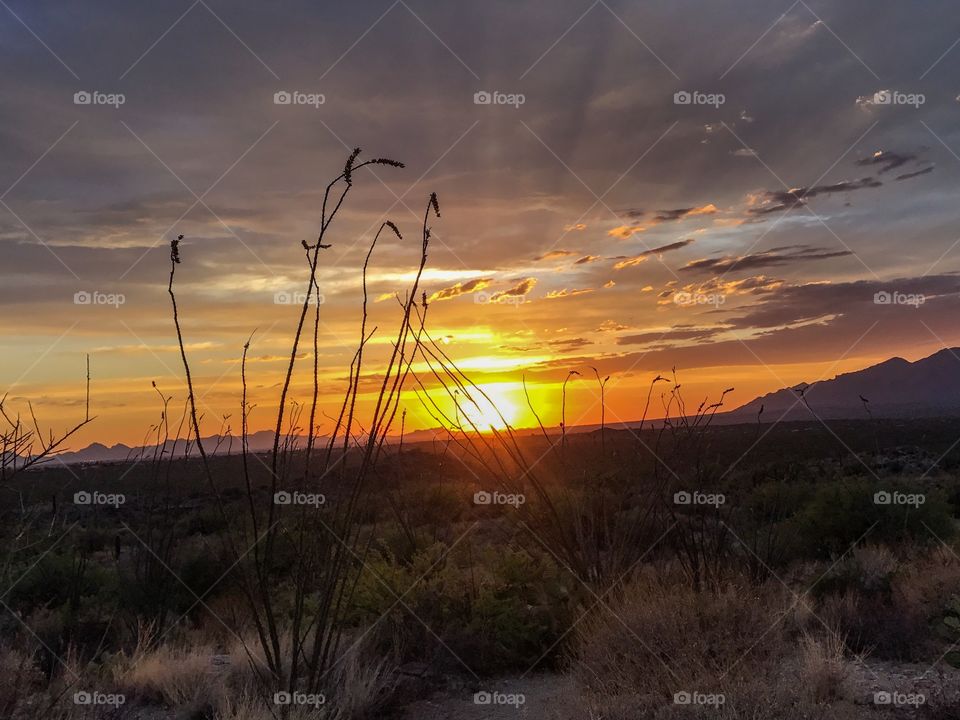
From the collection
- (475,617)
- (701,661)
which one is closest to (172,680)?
(475,617)

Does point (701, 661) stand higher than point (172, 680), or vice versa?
point (701, 661)

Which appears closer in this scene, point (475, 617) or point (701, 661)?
point (701, 661)

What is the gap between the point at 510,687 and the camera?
7637 mm

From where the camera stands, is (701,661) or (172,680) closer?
(701,661)

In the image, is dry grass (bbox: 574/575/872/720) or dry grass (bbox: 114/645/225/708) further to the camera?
dry grass (bbox: 114/645/225/708)

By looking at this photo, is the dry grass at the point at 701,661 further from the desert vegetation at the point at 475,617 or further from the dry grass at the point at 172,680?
the dry grass at the point at 172,680

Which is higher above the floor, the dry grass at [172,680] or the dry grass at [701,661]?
the dry grass at [701,661]

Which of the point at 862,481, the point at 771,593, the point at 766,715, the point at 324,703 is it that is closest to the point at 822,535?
the point at 862,481

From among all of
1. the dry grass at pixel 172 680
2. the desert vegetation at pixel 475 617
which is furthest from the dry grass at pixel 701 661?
the dry grass at pixel 172 680

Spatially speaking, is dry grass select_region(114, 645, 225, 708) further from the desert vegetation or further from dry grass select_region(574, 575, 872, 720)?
dry grass select_region(574, 575, 872, 720)

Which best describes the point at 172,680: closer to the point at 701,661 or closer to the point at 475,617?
the point at 475,617

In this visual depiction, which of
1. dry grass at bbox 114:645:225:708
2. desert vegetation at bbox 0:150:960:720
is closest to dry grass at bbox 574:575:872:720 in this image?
desert vegetation at bbox 0:150:960:720

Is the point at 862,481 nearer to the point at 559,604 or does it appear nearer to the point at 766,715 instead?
the point at 559,604

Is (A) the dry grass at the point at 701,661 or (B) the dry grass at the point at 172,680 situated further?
(B) the dry grass at the point at 172,680
